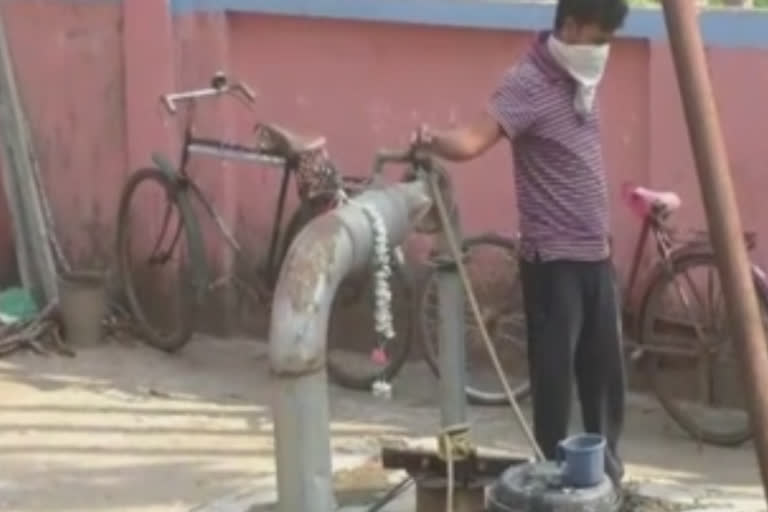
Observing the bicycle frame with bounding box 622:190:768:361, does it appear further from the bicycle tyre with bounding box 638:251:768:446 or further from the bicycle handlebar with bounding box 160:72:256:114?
the bicycle handlebar with bounding box 160:72:256:114

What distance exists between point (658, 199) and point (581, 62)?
2013mm

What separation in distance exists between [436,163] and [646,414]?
Result: 9.79ft

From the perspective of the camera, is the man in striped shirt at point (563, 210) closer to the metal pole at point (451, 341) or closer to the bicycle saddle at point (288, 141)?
the metal pole at point (451, 341)

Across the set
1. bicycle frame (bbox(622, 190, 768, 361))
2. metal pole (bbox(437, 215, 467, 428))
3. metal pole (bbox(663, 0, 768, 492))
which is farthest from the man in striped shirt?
metal pole (bbox(663, 0, 768, 492))

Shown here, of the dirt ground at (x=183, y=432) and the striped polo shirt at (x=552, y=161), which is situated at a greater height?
the striped polo shirt at (x=552, y=161)

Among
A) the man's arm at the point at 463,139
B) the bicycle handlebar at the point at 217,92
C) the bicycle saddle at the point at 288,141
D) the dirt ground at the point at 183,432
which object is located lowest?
the dirt ground at the point at 183,432

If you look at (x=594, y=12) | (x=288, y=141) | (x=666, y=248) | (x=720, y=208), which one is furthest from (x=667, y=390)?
(x=720, y=208)

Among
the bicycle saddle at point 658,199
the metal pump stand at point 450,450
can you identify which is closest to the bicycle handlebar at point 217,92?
→ the bicycle saddle at point 658,199

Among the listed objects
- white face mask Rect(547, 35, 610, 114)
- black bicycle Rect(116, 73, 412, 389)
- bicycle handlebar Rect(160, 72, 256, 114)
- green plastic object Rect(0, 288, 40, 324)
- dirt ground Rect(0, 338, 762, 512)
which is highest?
white face mask Rect(547, 35, 610, 114)

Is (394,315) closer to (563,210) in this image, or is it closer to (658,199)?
(658,199)

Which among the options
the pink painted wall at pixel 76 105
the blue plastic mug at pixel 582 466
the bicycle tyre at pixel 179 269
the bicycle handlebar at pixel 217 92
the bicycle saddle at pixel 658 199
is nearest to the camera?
the blue plastic mug at pixel 582 466

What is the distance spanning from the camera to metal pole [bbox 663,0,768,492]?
379 cm

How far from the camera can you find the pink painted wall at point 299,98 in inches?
341

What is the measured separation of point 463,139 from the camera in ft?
20.3
